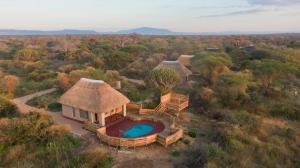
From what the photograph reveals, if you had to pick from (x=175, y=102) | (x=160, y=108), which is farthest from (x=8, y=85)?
(x=175, y=102)

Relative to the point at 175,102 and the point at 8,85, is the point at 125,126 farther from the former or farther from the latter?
the point at 8,85

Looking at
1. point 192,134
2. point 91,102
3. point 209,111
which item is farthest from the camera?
point 209,111

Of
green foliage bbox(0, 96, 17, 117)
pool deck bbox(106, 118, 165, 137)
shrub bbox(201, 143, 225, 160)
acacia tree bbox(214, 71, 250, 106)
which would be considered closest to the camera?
shrub bbox(201, 143, 225, 160)

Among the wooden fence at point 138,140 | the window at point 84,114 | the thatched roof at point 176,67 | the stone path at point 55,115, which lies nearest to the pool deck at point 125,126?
the wooden fence at point 138,140

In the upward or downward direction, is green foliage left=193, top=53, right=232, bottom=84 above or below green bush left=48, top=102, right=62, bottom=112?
above

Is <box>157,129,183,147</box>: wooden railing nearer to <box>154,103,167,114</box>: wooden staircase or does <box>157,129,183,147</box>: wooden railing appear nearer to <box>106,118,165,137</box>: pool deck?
<box>106,118,165,137</box>: pool deck

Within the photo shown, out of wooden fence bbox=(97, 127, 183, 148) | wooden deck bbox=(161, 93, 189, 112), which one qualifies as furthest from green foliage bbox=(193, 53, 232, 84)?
wooden fence bbox=(97, 127, 183, 148)

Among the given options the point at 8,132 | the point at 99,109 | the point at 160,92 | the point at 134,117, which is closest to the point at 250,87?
the point at 160,92
